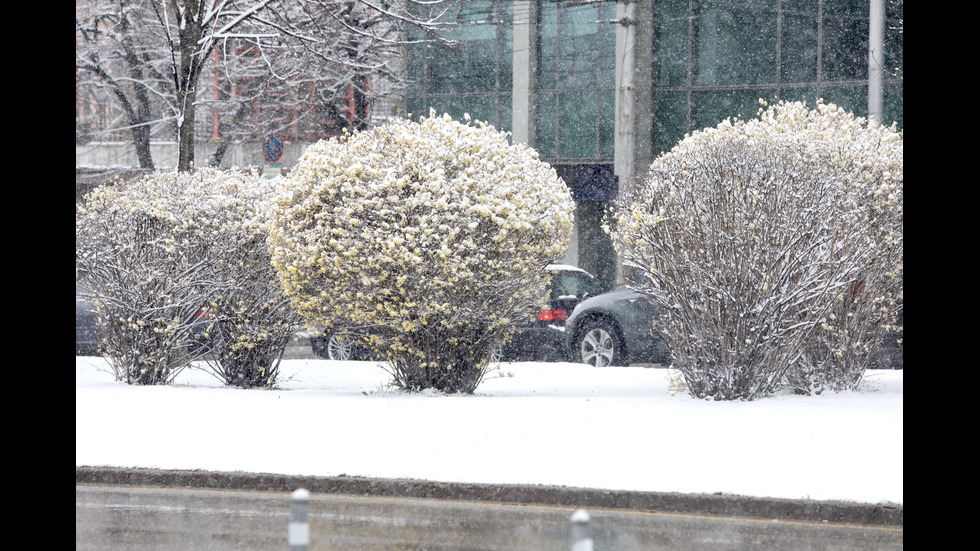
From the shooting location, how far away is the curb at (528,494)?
7.52 meters

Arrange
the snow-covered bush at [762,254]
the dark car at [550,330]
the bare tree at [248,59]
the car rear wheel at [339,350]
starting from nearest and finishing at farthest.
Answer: the snow-covered bush at [762,254] < the dark car at [550,330] < the car rear wheel at [339,350] < the bare tree at [248,59]

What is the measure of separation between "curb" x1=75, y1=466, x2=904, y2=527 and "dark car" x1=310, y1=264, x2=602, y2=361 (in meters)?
8.38

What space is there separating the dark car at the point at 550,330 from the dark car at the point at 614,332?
454 millimetres

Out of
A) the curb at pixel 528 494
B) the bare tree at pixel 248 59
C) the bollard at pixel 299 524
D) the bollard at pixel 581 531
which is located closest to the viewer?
the bollard at pixel 581 531

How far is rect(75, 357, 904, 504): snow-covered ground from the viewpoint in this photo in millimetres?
8297

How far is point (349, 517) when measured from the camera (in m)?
7.73

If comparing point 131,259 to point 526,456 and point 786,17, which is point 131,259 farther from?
point 786,17

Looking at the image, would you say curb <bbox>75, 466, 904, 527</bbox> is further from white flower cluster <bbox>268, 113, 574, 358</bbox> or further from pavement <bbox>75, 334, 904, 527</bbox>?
white flower cluster <bbox>268, 113, 574, 358</bbox>

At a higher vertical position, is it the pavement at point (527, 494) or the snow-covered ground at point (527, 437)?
the snow-covered ground at point (527, 437)

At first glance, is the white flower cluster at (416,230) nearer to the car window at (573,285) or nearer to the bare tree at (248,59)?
the car window at (573,285)

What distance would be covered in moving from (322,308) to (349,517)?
13.7 ft

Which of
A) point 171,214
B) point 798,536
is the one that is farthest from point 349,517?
point 171,214

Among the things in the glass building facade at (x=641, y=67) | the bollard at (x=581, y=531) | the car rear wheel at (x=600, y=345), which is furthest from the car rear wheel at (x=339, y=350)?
the bollard at (x=581, y=531)

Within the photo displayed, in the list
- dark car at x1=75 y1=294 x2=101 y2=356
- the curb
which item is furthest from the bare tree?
the curb
